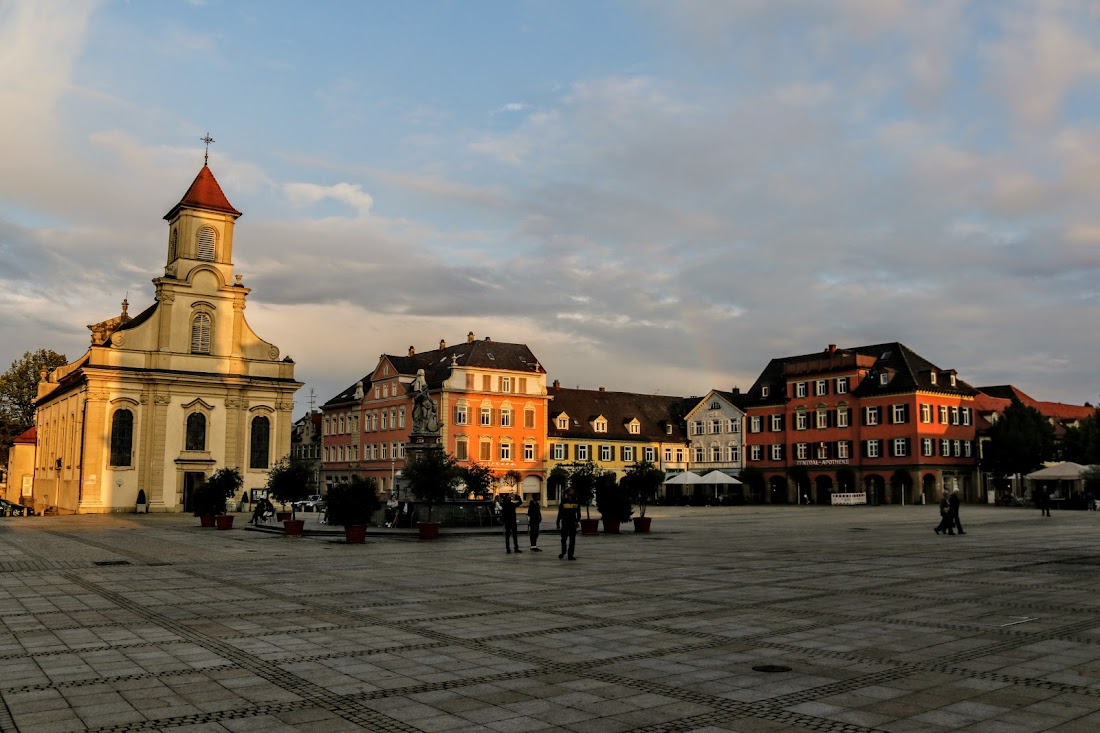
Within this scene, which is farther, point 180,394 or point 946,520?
point 180,394

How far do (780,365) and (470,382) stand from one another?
31.6 m

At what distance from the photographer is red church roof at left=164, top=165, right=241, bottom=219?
221ft

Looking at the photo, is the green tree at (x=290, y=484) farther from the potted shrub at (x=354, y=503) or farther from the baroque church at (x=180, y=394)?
the baroque church at (x=180, y=394)

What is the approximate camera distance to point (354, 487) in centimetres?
3173

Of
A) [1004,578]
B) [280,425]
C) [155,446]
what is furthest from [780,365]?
[1004,578]

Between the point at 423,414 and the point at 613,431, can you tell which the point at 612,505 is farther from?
the point at 613,431

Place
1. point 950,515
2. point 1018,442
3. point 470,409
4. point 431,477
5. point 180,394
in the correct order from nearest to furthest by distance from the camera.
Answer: point 950,515, point 431,477, point 180,394, point 1018,442, point 470,409

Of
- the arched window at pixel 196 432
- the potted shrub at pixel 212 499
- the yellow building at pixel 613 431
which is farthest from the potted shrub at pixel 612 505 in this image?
the yellow building at pixel 613 431

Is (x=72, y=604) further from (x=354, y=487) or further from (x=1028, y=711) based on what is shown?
(x=354, y=487)

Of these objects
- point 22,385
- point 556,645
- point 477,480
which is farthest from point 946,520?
point 22,385

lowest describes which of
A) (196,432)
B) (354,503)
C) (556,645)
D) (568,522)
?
(556,645)

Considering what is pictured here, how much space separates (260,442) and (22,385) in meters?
40.3

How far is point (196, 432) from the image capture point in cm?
6494

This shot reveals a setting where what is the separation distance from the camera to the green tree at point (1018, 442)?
75375mm
